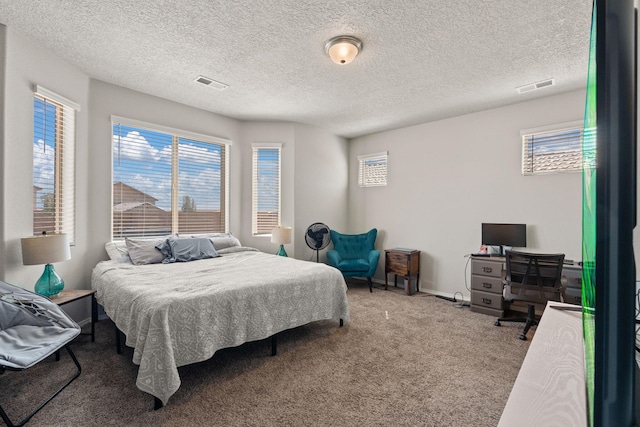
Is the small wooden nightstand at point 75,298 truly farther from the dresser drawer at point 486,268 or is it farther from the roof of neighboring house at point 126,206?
the dresser drawer at point 486,268

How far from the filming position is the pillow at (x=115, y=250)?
11.2 ft

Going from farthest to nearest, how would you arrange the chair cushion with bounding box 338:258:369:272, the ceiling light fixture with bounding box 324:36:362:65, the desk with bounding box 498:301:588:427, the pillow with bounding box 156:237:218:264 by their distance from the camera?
the chair cushion with bounding box 338:258:369:272, the pillow with bounding box 156:237:218:264, the ceiling light fixture with bounding box 324:36:362:65, the desk with bounding box 498:301:588:427

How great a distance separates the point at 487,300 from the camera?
3742 millimetres

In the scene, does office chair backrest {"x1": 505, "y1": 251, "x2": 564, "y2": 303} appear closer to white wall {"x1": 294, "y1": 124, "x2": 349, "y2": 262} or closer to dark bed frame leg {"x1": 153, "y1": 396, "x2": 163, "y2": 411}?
white wall {"x1": 294, "y1": 124, "x2": 349, "y2": 262}

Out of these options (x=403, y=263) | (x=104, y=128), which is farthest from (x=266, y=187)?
(x=403, y=263)

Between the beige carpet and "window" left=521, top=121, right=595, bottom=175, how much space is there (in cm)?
210

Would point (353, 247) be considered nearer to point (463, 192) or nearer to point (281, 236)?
point (281, 236)

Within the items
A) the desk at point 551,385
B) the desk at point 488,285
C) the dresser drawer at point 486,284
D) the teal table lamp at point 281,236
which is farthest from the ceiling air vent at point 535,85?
the teal table lamp at point 281,236

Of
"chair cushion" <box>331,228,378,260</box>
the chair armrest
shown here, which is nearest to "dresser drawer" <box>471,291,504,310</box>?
"chair cushion" <box>331,228,378,260</box>

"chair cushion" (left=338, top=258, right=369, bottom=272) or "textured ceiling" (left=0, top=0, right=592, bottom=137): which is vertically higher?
"textured ceiling" (left=0, top=0, right=592, bottom=137)

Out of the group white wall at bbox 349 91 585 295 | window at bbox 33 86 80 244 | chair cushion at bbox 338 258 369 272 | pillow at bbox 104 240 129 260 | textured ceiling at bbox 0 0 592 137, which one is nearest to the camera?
textured ceiling at bbox 0 0 592 137

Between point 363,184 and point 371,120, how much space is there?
1.35 metres

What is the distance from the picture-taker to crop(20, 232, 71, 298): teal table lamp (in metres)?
2.42

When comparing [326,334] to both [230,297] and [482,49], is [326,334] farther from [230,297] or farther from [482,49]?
[482,49]
